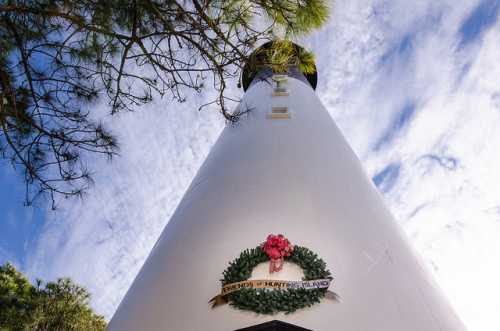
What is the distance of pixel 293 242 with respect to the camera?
3.74m

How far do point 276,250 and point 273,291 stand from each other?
0.40 meters

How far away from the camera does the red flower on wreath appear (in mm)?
3523

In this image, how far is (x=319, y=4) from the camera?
312cm

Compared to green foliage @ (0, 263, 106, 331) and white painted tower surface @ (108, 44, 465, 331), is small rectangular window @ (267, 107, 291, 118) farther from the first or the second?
green foliage @ (0, 263, 106, 331)

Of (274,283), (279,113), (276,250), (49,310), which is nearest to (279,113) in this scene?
(279,113)

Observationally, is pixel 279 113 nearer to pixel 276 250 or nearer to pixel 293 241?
pixel 293 241

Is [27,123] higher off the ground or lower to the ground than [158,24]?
lower

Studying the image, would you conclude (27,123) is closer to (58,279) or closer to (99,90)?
(99,90)

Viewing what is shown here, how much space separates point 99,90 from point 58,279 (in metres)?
8.68

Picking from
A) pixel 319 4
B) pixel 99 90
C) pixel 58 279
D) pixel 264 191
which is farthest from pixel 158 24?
pixel 58 279

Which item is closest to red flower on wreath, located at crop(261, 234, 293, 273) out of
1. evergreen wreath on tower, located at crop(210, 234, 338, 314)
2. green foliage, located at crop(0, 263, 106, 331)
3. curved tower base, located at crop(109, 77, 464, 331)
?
evergreen wreath on tower, located at crop(210, 234, 338, 314)

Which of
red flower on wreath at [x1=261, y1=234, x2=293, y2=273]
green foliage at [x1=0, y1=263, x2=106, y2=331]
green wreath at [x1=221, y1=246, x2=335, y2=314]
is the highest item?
green foliage at [x1=0, y1=263, x2=106, y2=331]

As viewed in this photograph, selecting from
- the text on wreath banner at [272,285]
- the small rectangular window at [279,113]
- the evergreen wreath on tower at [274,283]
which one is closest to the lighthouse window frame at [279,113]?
the small rectangular window at [279,113]

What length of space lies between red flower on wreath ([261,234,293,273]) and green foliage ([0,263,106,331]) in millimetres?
8118
